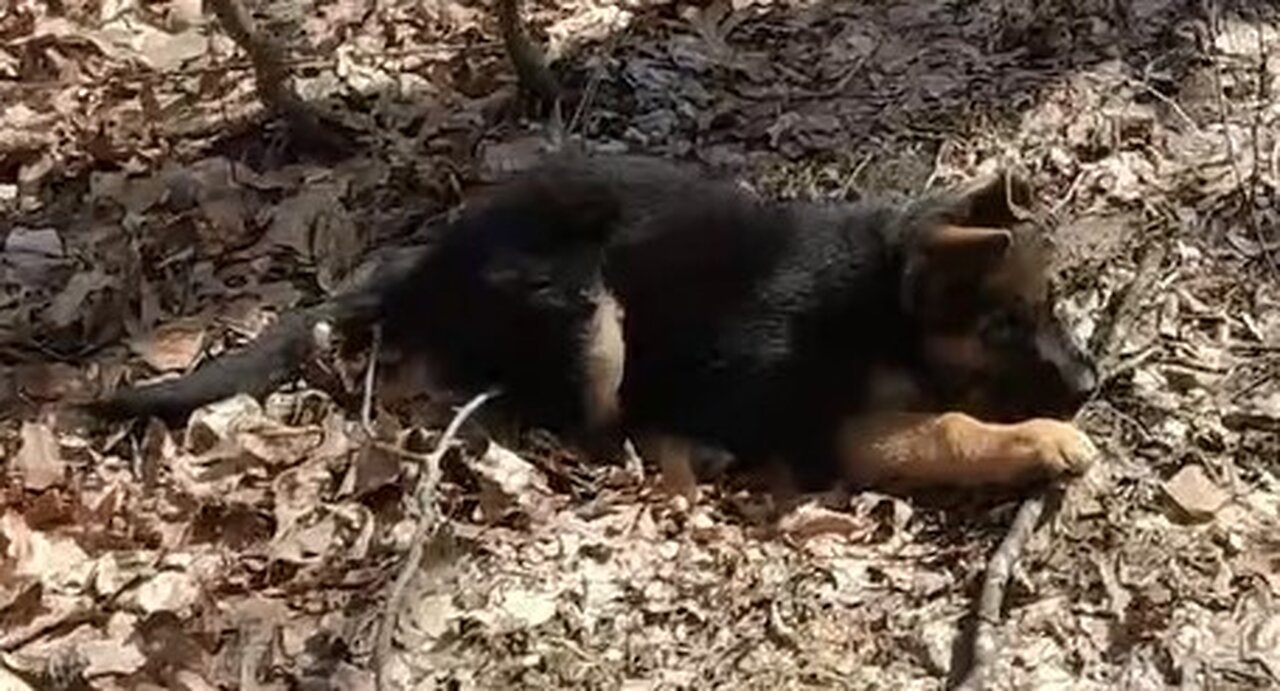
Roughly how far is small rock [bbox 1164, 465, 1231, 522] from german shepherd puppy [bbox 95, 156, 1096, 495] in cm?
24

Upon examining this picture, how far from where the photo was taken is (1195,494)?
5.61 m

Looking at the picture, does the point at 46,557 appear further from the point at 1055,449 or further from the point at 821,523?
the point at 1055,449

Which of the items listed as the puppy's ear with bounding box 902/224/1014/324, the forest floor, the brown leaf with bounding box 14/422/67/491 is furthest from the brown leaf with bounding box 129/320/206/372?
the puppy's ear with bounding box 902/224/1014/324

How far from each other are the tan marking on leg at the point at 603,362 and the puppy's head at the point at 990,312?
2.67ft

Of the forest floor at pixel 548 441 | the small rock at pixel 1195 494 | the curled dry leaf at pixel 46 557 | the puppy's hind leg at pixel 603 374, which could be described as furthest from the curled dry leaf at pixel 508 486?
the small rock at pixel 1195 494

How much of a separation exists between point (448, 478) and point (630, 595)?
26.0 inches

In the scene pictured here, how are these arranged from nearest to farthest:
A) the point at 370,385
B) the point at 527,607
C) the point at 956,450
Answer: the point at 527,607 < the point at 956,450 < the point at 370,385

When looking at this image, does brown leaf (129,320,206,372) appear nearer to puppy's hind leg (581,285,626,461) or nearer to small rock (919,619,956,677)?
puppy's hind leg (581,285,626,461)

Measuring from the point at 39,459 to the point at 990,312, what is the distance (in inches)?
99.3

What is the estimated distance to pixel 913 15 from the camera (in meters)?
8.33

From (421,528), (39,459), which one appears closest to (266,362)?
(39,459)

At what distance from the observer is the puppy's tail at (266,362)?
610 centimetres

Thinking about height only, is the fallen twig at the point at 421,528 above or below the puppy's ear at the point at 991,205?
below

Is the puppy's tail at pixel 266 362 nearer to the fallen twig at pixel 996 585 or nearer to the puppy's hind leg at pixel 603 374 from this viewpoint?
the puppy's hind leg at pixel 603 374
